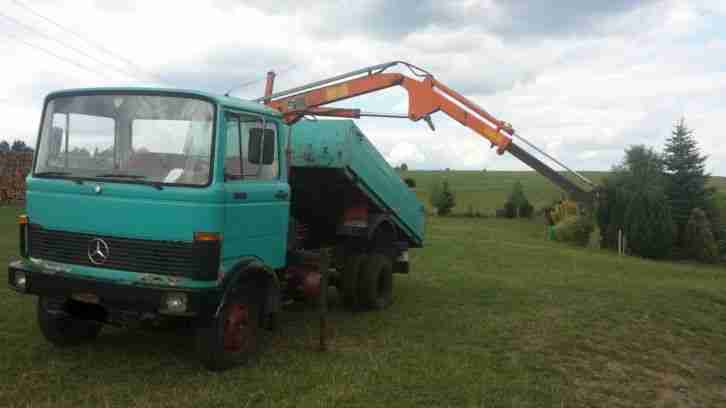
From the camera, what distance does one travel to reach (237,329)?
5973 millimetres

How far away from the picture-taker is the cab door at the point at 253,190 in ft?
18.6

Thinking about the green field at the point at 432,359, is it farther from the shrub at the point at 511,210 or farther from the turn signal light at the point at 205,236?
the shrub at the point at 511,210

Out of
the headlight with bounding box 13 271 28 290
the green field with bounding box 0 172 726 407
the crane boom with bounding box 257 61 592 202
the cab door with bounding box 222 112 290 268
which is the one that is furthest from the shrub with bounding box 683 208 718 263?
the headlight with bounding box 13 271 28 290

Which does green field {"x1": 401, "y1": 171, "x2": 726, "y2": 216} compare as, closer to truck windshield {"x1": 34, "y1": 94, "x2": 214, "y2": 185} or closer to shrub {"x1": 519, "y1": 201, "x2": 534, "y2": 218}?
shrub {"x1": 519, "y1": 201, "x2": 534, "y2": 218}

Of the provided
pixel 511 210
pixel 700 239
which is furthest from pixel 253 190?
pixel 511 210

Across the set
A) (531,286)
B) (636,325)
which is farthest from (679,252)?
(636,325)

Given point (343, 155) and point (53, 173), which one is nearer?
point (53, 173)

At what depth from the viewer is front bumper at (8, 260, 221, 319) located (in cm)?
524

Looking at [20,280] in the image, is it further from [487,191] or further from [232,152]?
[487,191]

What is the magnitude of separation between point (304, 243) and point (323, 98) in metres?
2.91

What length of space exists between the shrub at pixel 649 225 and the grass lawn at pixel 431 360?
592 inches

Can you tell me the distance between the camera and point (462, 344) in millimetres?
7461

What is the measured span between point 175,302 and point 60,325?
1.72 metres

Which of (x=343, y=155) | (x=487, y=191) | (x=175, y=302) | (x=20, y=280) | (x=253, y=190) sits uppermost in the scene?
(x=487, y=191)
